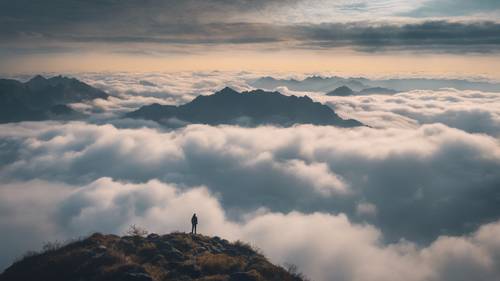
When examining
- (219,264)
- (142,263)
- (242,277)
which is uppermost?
(242,277)

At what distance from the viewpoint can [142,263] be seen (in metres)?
41.5

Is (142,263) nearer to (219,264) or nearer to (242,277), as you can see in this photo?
(219,264)

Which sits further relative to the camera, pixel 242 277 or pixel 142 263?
pixel 142 263

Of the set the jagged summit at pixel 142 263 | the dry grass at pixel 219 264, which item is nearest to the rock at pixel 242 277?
the jagged summit at pixel 142 263

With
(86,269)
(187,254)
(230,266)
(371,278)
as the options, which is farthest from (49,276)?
(371,278)

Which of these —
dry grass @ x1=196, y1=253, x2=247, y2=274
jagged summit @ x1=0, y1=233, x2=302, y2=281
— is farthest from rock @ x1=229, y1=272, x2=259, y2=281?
dry grass @ x1=196, y1=253, x2=247, y2=274

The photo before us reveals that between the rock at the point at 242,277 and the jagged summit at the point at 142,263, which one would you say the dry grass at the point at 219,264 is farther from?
the rock at the point at 242,277

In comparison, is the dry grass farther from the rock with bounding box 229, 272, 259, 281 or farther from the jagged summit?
the rock with bounding box 229, 272, 259, 281

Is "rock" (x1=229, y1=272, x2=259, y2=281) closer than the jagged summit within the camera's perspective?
No

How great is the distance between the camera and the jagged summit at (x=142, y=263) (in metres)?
36.3

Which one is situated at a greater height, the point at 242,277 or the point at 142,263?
the point at 242,277

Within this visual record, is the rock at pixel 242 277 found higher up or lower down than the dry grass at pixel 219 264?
higher up

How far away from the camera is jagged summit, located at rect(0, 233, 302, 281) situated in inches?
1428

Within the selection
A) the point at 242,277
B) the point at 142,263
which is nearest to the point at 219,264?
the point at 242,277
